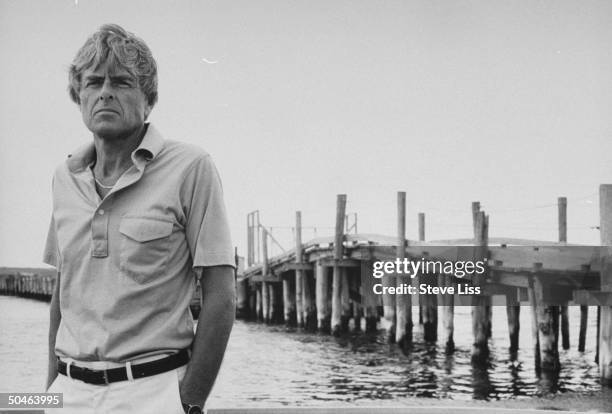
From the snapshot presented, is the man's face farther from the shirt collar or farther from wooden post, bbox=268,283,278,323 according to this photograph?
wooden post, bbox=268,283,278,323

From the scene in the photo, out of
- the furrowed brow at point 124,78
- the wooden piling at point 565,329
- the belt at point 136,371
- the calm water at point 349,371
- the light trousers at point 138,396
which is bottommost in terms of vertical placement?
the calm water at point 349,371

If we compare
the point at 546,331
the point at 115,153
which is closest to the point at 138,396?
the point at 115,153

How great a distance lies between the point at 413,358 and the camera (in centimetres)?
1554

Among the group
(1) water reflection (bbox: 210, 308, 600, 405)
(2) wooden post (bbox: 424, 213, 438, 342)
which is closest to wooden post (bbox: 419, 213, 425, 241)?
(2) wooden post (bbox: 424, 213, 438, 342)

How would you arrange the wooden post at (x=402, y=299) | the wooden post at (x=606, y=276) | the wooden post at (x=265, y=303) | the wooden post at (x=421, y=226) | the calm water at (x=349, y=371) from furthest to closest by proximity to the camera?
the wooden post at (x=265, y=303), the wooden post at (x=421, y=226), the wooden post at (x=402, y=299), the calm water at (x=349, y=371), the wooden post at (x=606, y=276)

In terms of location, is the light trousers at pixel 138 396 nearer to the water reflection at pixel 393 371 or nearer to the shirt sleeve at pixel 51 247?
the shirt sleeve at pixel 51 247

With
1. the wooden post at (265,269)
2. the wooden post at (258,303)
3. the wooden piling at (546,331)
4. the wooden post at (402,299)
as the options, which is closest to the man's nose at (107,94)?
the wooden piling at (546,331)

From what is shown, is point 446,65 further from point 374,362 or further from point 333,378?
point 374,362

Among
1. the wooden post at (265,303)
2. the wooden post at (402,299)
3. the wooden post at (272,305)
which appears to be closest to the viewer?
the wooden post at (402,299)

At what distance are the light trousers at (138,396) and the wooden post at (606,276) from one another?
8.20 m

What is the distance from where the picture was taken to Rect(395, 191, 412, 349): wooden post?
14.3 m

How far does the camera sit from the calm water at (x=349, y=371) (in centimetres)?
1138

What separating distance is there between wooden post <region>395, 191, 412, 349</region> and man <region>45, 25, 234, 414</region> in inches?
490

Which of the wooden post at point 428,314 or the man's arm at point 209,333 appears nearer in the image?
the man's arm at point 209,333
